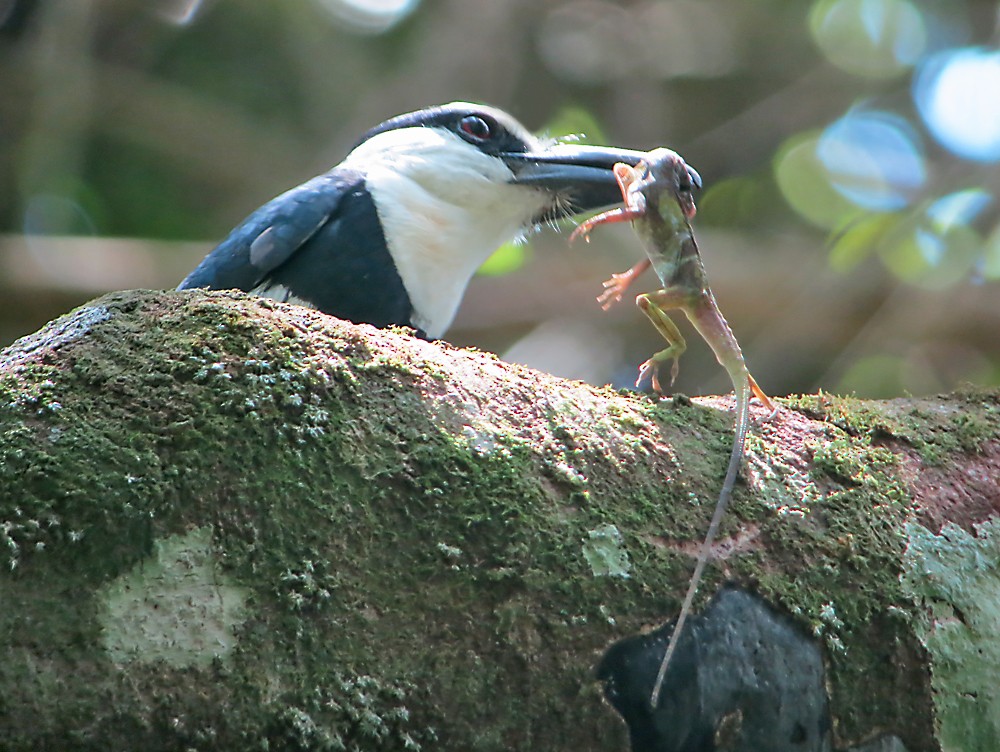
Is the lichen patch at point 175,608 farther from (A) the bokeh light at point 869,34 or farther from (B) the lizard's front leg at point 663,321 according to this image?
(A) the bokeh light at point 869,34

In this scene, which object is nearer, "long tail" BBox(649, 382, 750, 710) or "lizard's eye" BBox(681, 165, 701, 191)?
"long tail" BBox(649, 382, 750, 710)

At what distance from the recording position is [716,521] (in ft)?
5.90

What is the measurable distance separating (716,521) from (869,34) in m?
5.52

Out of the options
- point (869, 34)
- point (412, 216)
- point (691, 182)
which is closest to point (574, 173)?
point (412, 216)

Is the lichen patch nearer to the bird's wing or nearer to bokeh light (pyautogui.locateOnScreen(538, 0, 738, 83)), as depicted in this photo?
the bird's wing

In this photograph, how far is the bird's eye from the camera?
12.6ft

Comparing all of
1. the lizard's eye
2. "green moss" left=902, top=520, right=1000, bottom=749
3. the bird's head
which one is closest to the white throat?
the bird's head

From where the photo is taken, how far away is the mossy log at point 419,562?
57.2 inches

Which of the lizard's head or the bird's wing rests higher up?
the lizard's head

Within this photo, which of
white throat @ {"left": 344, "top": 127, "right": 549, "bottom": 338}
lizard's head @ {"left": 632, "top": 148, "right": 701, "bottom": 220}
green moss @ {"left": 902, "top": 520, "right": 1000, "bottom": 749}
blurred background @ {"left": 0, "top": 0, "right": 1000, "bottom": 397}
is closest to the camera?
green moss @ {"left": 902, "top": 520, "right": 1000, "bottom": 749}

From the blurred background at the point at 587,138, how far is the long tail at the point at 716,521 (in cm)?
295

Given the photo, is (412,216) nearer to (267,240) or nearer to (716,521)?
(267,240)

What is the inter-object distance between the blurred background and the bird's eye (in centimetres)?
111

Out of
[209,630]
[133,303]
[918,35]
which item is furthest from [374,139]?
[918,35]
